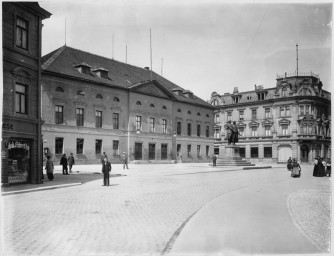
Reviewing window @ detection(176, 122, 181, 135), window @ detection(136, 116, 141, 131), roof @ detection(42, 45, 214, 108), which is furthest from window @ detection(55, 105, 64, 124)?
window @ detection(176, 122, 181, 135)

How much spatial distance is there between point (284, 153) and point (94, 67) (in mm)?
35484

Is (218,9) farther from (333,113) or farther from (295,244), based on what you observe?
(295,244)

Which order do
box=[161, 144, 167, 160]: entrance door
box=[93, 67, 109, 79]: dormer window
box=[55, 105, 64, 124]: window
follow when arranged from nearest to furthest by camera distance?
box=[55, 105, 64, 124]: window < box=[93, 67, 109, 79]: dormer window < box=[161, 144, 167, 160]: entrance door

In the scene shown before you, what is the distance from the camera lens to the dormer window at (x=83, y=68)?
37.7 m

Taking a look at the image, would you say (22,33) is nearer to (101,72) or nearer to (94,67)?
(101,72)

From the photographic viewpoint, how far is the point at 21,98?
16.0 meters

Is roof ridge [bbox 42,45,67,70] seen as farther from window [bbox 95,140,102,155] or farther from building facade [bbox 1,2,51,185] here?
building facade [bbox 1,2,51,185]

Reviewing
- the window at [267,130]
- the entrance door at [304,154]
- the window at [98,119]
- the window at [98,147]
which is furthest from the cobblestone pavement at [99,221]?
the window at [267,130]

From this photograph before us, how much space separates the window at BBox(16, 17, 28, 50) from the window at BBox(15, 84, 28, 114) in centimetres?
187

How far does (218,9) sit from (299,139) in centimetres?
5070

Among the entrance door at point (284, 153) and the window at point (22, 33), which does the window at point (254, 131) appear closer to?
the entrance door at point (284, 153)

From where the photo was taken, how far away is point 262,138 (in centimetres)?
6259

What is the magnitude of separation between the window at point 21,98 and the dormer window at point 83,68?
2202 cm

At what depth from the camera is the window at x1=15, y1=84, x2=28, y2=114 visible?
1563 centimetres
